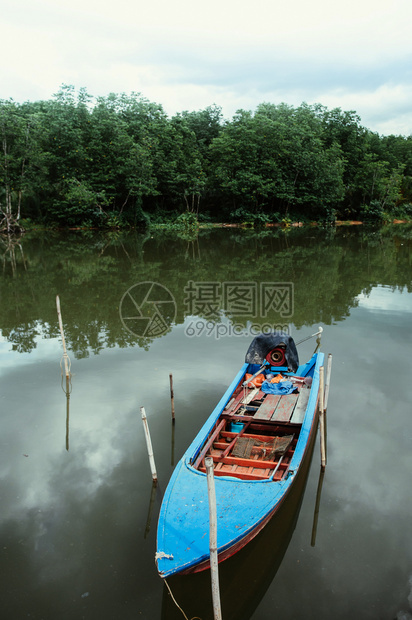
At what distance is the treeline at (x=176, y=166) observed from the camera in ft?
102

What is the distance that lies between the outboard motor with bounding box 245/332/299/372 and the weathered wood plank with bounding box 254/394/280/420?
3.50 feet

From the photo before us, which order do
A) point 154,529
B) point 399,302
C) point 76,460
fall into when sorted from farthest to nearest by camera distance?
point 399,302 < point 76,460 < point 154,529

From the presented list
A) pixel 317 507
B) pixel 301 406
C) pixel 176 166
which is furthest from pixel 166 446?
pixel 176 166

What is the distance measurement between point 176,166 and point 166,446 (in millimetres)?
33313

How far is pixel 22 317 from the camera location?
11.3 m

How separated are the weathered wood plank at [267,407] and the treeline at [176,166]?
2693 cm

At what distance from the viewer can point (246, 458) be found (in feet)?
16.1

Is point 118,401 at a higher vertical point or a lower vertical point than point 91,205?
lower

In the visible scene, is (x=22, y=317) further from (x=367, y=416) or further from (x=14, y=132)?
(x=14, y=132)

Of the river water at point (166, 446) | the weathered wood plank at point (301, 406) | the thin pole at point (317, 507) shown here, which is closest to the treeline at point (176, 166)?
the river water at point (166, 446)

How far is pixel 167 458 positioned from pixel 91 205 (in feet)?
100

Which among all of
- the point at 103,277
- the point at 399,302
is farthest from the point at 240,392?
the point at 103,277

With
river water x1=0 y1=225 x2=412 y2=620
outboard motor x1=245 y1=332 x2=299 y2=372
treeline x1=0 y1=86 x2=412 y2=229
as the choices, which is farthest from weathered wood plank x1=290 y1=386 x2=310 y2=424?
treeline x1=0 y1=86 x2=412 y2=229

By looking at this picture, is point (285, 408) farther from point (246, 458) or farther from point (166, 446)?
point (166, 446)
